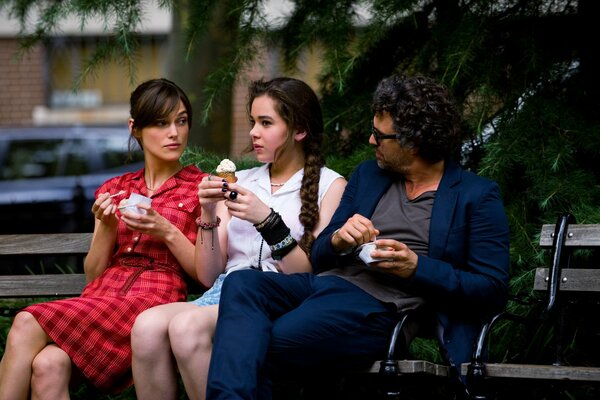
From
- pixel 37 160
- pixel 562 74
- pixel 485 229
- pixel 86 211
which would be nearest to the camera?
pixel 485 229

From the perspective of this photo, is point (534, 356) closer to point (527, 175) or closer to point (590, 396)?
point (590, 396)

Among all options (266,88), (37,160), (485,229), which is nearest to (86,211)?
(37,160)

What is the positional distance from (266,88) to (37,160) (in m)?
6.69

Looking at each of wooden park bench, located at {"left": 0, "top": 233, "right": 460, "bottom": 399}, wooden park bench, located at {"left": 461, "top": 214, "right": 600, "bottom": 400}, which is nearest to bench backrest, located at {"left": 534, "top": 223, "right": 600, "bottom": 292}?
wooden park bench, located at {"left": 461, "top": 214, "right": 600, "bottom": 400}

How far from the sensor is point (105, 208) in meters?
4.62

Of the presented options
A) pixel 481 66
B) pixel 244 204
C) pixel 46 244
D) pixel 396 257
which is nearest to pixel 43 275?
pixel 46 244

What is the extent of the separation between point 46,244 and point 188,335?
149cm

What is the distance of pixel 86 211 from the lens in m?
9.95

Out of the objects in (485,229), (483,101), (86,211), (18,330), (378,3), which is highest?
(378,3)

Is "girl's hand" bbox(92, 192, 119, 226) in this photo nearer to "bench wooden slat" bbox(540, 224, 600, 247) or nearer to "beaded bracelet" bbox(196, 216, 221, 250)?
"beaded bracelet" bbox(196, 216, 221, 250)

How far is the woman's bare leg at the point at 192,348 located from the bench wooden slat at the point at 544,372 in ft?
3.50

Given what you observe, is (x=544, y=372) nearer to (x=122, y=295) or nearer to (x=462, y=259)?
(x=462, y=259)

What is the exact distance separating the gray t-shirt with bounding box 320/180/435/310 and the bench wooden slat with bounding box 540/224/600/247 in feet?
1.87

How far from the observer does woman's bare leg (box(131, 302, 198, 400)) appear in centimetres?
421
